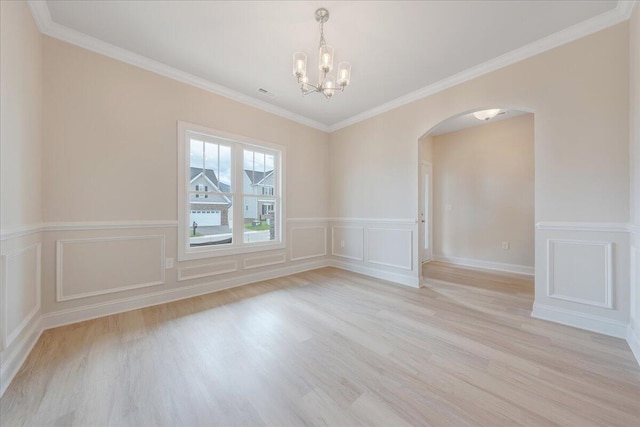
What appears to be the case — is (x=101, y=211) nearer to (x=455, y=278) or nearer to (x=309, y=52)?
(x=309, y=52)

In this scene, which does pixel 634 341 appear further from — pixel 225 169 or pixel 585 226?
pixel 225 169

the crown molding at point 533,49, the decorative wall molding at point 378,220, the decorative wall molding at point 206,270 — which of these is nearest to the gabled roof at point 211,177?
the decorative wall molding at point 206,270

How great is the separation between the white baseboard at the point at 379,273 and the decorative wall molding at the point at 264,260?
1115mm

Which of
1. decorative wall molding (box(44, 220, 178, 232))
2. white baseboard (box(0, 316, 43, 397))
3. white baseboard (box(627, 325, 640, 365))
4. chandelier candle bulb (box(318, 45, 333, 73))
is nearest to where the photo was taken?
white baseboard (box(0, 316, 43, 397))

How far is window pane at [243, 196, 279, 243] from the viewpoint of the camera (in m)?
3.55

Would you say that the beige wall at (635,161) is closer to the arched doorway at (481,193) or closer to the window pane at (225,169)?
the arched doorway at (481,193)

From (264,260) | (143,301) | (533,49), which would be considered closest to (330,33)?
(533,49)

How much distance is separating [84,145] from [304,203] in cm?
287

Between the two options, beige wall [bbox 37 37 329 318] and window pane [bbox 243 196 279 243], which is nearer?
beige wall [bbox 37 37 329 318]

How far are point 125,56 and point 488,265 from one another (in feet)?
20.1

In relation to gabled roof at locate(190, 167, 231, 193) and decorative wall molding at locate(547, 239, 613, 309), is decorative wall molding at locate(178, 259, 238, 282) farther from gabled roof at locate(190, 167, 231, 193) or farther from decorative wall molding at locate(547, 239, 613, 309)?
decorative wall molding at locate(547, 239, 613, 309)

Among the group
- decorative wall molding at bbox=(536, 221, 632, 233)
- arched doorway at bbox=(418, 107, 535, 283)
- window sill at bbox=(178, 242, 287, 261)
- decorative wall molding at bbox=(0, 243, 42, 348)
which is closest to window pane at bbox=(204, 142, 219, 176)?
window sill at bbox=(178, 242, 287, 261)

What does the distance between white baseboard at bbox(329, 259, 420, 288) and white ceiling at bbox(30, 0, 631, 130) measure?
2.68 meters

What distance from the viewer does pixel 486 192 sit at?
171 inches
